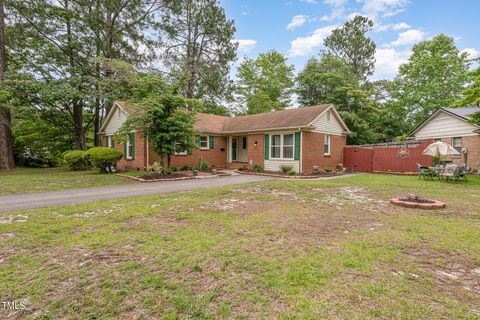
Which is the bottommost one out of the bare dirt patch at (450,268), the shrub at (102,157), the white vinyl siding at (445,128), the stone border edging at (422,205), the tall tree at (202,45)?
the bare dirt patch at (450,268)

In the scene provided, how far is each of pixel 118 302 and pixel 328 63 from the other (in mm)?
28530

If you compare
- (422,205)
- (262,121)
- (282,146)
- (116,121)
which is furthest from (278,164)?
(116,121)

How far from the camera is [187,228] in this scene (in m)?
4.69

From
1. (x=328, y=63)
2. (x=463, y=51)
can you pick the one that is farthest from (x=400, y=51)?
(x=328, y=63)

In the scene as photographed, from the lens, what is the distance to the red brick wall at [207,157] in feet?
52.9

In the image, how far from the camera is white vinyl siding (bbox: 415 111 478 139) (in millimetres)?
16641

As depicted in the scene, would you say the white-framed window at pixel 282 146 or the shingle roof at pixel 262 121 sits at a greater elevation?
the shingle roof at pixel 262 121

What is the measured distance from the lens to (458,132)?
17062 mm

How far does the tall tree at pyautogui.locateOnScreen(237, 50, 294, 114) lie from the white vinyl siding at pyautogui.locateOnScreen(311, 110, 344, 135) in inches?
487

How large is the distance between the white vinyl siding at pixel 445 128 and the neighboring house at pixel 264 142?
282 inches

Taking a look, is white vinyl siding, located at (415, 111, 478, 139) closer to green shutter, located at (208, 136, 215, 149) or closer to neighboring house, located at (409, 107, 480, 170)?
neighboring house, located at (409, 107, 480, 170)

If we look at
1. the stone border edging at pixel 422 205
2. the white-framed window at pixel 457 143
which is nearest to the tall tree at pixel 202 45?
the white-framed window at pixel 457 143

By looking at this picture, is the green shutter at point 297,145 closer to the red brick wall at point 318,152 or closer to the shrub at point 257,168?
the red brick wall at point 318,152

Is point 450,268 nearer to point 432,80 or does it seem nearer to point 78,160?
point 78,160
